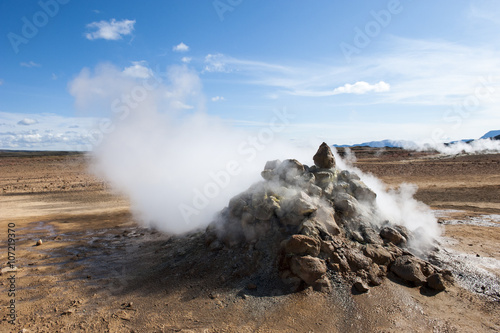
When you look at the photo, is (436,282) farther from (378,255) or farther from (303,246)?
(303,246)

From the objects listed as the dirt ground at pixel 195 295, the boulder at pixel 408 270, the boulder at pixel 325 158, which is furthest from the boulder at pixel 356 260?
the boulder at pixel 325 158

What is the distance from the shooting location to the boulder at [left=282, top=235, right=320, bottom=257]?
205 inches

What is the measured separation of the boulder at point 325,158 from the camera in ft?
23.8

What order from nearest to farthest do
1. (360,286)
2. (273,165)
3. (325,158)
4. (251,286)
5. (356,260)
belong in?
(360,286)
(251,286)
(356,260)
(325,158)
(273,165)

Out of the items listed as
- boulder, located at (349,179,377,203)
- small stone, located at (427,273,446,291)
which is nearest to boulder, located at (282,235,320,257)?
small stone, located at (427,273,446,291)

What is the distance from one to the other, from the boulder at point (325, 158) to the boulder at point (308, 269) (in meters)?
2.82

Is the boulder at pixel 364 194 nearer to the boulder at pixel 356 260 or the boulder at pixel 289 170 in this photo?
the boulder at pixel 289 170

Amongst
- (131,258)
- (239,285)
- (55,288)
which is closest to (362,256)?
(239,285)

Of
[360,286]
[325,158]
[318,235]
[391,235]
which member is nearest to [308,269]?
[318,235]

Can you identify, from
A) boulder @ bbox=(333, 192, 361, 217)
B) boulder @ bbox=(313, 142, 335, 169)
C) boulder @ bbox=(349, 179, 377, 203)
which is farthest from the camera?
boulder @ bbox=(313, 142, 335, 169)

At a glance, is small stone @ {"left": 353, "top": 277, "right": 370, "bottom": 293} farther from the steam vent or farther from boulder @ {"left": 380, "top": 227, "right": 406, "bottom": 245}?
boulder @ {"left": 380, "top": 227, "right": 406, "bottom": 245}

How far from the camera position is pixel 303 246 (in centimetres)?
522

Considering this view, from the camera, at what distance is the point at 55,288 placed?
5.76m

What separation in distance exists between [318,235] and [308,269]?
2.41 feet
